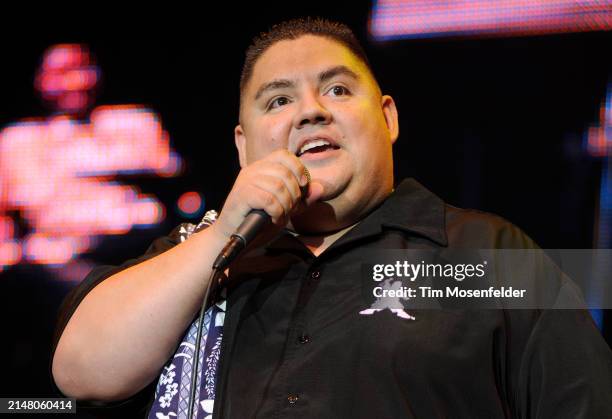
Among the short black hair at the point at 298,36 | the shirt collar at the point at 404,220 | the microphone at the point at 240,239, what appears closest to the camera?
the microphone at the point at 240,239

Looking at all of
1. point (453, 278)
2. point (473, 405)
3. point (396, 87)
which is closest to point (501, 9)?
point (396, 87)

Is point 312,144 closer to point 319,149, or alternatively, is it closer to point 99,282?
point 319,149

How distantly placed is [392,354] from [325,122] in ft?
1.61

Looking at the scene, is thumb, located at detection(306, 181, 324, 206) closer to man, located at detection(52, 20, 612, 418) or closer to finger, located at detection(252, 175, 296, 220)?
man, located at detection(52, 20, 612, 418)

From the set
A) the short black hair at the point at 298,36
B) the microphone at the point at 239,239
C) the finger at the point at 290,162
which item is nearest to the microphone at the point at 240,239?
the microphone at the point at 239,239

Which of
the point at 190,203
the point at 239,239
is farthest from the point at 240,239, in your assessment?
the point at 190,203

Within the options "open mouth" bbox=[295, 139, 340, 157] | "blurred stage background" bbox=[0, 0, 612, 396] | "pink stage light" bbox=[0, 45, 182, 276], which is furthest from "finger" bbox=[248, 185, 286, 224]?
"pink stage light" bbox=[0, 45, 182, 276]

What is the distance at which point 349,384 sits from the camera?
121 centimetres

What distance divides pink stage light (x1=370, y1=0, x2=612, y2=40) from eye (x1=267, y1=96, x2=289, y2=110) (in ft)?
3.74

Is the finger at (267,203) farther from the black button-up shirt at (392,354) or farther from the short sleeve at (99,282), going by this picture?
the short sleeve at (99,282)

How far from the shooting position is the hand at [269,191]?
1.20 metres

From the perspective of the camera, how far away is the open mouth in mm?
1452

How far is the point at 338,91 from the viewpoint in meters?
1.55

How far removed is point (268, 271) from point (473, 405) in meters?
0.45
